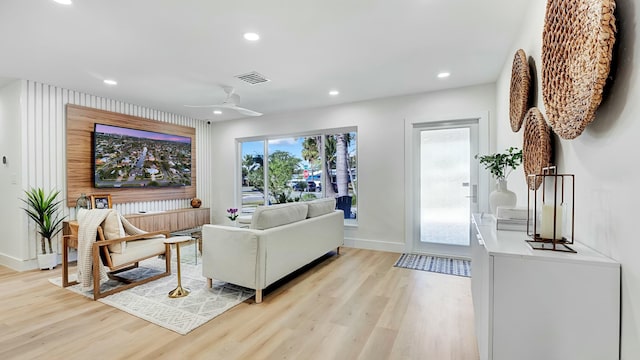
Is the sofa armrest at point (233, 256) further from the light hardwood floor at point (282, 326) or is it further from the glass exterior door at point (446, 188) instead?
the glass exterior door at point (446, 188)

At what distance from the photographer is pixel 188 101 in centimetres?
479

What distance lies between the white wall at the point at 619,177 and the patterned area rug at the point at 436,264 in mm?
2410

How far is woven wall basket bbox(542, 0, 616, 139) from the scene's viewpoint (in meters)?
1.03

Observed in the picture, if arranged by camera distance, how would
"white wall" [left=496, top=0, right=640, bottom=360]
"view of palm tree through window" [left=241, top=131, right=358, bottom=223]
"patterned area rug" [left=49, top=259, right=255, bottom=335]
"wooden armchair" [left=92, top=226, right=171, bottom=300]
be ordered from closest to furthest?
1. "white wall" [left=496, top=0, right=640, bottom=360]
2. "patterned area rug" [left=49, top=259, right=255, bottom=335]
3. "wooden armchair" [left=92, top=226, right=171, bottom=300]
4. "view of palm tree through window" [left=241, top=131, right=358, bottom=223]

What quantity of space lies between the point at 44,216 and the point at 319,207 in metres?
3.65

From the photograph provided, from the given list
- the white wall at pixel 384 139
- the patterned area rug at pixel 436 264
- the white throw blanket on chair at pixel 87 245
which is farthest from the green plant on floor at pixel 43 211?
the patterned area rug at pixel 436 264

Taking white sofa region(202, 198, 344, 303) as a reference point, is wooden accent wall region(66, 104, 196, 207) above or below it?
above

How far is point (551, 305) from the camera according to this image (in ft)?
3.67

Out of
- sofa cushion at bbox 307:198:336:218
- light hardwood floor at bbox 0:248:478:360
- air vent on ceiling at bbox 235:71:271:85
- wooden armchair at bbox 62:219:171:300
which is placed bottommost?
light hardwood floor at bbox 0:248:478:360

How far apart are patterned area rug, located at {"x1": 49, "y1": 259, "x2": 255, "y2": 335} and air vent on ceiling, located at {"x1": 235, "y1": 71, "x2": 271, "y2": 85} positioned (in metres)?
2.54

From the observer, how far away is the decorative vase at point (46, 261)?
148 inches

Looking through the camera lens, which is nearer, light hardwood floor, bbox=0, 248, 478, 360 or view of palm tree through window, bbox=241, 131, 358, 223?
light hardwood floor, bbox=0, 248, 478, 360

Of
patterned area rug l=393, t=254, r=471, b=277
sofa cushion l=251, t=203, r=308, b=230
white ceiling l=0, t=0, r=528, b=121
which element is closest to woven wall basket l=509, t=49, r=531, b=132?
white ceiling l=0, t=0, r=528, b=121

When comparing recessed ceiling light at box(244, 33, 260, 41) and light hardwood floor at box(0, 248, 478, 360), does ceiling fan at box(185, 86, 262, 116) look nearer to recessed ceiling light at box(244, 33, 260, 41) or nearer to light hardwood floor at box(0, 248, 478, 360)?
recessed ceiling light at box(244, 33, 260, 41)
